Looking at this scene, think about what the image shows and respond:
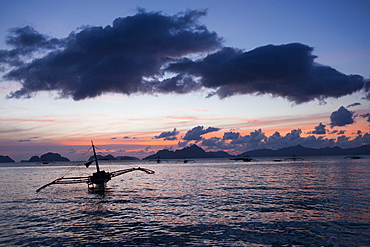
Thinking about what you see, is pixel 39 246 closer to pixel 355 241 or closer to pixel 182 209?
pixel 182 209

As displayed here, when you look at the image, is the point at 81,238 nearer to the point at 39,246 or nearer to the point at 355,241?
the point at 39,246

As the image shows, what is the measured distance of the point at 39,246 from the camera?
22141 millimetres

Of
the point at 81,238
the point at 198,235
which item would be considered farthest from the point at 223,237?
the point at 81,238

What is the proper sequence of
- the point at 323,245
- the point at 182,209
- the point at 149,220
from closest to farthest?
the point at 323,245
the point at 149,220
the point at 182,209

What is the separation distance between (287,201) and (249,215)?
477 inches

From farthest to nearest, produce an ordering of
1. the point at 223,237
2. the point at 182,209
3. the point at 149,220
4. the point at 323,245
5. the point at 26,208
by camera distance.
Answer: the point at 26,208 → the point at 182,209 → the point at 149,220 → the point at 223,237 → the point at 323,245

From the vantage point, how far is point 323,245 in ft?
69.3

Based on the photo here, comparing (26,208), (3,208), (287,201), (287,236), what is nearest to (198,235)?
(287,236)

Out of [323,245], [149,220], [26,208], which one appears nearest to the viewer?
[323,245]

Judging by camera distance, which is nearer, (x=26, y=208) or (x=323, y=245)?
(x=323, y=245)

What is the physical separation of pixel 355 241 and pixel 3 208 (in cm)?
4283

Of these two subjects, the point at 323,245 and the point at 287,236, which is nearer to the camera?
the point at 323,245

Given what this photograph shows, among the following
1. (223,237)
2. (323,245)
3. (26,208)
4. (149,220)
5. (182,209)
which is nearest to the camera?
(323,245)

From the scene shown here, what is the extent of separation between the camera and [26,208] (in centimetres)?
4016
